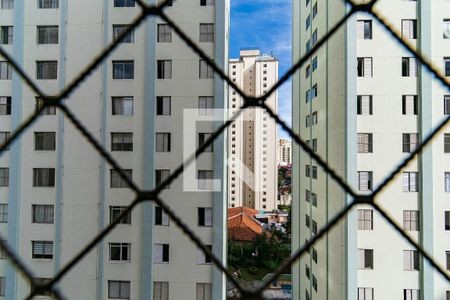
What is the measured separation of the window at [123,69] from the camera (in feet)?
10.7

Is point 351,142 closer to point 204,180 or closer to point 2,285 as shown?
point 204,180

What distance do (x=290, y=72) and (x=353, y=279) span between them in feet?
11.4

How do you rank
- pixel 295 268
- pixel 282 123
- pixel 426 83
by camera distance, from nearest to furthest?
pixel 282 123, pixel 426 83, pixel 295 268

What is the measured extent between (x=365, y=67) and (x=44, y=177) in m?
3.81

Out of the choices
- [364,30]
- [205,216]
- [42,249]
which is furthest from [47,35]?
[364,30]

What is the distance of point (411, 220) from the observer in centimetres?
304

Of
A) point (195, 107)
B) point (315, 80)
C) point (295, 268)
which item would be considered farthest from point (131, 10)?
point (295, 268)

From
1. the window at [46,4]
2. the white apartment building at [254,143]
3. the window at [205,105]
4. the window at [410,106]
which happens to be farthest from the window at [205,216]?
the white apartment building at [254,143]

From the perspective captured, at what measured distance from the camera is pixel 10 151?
3277 millimetres

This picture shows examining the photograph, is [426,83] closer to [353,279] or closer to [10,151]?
[353,279]

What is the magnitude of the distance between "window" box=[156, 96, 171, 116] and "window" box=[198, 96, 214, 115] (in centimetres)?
35

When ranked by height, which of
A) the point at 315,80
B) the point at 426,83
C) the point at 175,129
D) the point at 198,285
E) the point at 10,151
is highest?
the point at 315,80

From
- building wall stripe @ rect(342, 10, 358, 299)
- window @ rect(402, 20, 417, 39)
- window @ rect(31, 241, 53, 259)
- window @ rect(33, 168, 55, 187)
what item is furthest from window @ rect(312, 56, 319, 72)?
window @ rect(31, 241, 53, 259)

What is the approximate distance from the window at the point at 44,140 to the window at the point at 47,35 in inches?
41.2
